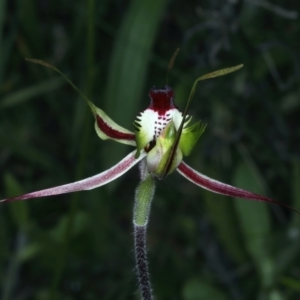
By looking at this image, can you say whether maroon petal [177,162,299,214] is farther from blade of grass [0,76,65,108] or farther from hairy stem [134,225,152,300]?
blade of grass [0,76,65,108]

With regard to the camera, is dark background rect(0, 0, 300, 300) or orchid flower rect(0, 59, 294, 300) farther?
dark background rect(0, 0, 300, 300)

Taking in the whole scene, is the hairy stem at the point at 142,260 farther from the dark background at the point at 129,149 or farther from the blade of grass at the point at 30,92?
the blade of grass at the point at 30,92

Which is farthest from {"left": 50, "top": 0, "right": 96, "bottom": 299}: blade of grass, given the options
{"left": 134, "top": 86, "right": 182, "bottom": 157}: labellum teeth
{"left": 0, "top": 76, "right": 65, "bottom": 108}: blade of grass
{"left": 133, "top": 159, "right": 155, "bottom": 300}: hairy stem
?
{"left": 0, "top": 76, "right": 65, "bottom": 108}: blade of grass

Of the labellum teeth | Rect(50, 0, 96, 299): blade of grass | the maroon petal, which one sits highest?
Rect(50, 0, 96, 299): blade of grass

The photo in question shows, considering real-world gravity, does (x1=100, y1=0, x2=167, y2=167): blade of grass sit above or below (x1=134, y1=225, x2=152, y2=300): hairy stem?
above

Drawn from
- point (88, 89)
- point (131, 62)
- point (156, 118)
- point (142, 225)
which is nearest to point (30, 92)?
point (131, 62)

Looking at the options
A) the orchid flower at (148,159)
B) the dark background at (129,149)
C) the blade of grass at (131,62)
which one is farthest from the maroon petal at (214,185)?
the blade of grass at (131,62)

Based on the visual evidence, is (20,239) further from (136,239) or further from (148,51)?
(136,239)

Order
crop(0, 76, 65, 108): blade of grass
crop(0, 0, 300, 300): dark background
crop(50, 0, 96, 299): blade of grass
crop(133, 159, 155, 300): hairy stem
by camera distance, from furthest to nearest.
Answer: crop(0, 76, 65, 108): blade of grass → crop(0, 0, 300, 300): dark background → crop(50, 0, 96, 299): blade of grass → crop(133, 159, 155, 300): hairy stem
